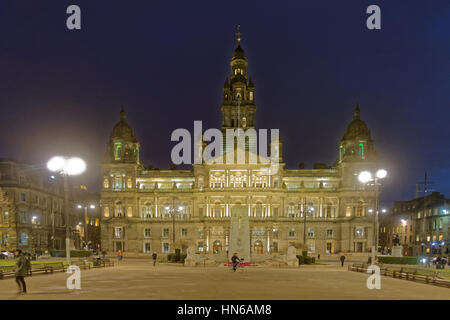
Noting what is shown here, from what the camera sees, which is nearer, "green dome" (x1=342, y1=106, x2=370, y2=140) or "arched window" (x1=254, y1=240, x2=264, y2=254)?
"arched window" (x1=254, y1=240, x2=264, y2=254)

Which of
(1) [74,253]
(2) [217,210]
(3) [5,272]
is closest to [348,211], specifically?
(2) [217,210]

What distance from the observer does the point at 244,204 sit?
83.8 m

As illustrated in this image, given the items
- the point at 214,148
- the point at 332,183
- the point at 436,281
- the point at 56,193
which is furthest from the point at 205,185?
the point at 436,281

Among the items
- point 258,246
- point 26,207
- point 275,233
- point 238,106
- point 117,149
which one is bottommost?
point 258,246

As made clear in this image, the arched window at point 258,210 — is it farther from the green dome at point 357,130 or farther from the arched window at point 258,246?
the green dome at point 357,130

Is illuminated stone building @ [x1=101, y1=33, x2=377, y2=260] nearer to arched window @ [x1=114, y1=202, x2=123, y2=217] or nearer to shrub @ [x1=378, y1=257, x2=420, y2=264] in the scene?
arched window @ [x1=114, y1=202, x2=123, y2=217]

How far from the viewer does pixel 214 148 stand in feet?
308

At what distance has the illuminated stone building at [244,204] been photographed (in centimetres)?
8319

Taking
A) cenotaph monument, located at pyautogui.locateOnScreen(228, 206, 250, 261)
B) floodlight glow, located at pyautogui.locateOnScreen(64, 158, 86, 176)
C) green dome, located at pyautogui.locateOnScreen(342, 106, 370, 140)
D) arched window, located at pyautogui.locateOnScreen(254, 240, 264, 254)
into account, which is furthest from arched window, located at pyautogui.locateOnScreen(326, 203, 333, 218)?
floodlight glow, located at pyautogui.locateOnScreen(64, 158, 86, 176)

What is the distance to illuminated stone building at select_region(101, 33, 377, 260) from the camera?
273ft

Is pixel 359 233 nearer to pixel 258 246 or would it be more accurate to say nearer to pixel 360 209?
pixel 360 209
